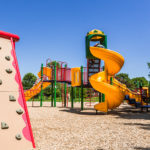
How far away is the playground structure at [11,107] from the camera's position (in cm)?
323

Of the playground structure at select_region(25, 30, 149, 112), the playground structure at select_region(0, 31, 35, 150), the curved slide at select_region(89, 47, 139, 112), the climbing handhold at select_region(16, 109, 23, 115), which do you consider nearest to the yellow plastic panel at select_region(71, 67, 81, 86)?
the playground structure at select_region(25, 30, 149, 112)

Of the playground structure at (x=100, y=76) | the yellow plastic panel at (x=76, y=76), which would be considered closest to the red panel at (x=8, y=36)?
the playground structure at (x=100, y=76)

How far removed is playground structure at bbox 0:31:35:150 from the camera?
127 inches

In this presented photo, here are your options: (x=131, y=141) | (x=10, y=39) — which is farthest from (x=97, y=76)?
(x=10, y=39)

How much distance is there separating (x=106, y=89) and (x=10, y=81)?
7.35m

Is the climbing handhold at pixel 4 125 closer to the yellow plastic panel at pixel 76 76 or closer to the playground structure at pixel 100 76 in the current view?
the playground structure at pixel 100 76

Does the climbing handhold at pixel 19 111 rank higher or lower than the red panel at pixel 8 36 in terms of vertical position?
lower

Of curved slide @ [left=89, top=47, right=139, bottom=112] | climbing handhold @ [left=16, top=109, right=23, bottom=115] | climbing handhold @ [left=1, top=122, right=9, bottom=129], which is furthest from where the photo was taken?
curved slide @ [left=89, top=47, right=139, bottom=112]

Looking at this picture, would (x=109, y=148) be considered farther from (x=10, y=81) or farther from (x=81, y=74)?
(x=81, y=74)

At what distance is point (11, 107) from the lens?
3539 millimetres

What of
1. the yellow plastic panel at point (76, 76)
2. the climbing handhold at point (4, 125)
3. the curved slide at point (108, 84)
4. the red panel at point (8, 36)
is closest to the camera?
the climbing handhold at point (4, 125)

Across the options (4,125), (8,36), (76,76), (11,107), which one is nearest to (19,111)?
(11,107)

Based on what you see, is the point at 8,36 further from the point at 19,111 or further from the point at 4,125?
the point at 4,125

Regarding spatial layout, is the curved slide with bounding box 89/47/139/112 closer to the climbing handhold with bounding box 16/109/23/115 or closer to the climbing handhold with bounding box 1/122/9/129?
the climbing handhold with bounding box 16/109/23/115
